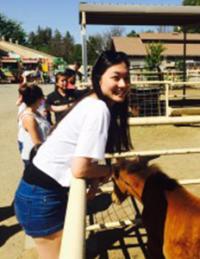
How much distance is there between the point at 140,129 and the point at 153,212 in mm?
8966

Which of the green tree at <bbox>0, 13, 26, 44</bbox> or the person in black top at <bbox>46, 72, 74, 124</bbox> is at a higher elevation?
the green tree at <bbox>0, 13, 26, 44</bbox>

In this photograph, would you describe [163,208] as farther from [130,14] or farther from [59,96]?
[130,14]

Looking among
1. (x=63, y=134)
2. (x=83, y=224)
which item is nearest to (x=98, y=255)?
(x=63, y=134)

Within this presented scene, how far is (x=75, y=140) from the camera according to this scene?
2.10 metres

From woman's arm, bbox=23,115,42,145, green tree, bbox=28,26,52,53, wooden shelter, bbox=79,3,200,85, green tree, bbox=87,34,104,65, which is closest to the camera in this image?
woman's arm, bbox=23,115,42,145

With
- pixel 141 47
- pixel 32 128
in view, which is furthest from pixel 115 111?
pixel 141 47

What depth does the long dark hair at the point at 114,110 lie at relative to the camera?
83.5 inches

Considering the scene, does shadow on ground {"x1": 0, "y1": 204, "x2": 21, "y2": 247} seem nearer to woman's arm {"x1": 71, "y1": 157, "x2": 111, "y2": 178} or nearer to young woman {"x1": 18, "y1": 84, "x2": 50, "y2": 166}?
young woman {"x1": 18, "y1": 84, "x2": 50, "y2": 166}

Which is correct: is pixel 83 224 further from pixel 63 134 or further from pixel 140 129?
pixel 140 129

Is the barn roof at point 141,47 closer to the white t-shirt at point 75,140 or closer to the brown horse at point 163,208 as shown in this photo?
the brown horse at point 163,208

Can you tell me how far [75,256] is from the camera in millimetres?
1132

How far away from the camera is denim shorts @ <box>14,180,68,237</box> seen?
7.36 ft

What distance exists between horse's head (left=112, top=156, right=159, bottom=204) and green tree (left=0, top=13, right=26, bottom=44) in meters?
112

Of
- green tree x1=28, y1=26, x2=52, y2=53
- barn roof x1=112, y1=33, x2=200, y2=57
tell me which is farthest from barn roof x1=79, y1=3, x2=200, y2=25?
green tree x1=28, y1=26, x2=52, y2=53
